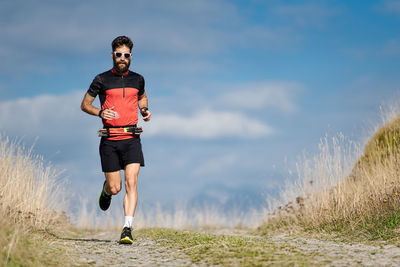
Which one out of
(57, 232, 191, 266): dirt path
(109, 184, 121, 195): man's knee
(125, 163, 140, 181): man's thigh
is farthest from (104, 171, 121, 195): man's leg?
(57, 232, 191, 266): dirt path

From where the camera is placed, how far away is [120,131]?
20.1 feet

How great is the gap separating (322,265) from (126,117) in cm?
332

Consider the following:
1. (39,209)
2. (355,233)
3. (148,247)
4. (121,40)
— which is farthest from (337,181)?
(39,209)

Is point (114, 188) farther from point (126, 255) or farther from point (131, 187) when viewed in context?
point (126, 255)

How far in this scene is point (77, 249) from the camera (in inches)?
222

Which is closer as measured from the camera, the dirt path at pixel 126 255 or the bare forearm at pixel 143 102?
the dirt path at pixel 126 255

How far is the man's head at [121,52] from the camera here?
20.4 ft

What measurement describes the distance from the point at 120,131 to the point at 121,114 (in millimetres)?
244

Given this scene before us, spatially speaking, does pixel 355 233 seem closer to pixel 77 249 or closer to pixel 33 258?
pixel 77 249

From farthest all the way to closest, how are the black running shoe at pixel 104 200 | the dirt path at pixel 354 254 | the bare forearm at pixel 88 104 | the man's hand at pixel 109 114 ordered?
the black running shoe at pixel 104 200, the bare forearm at pixel 88 104, the man's hand at pixel 109 114, the dirt path at pixel 354 254

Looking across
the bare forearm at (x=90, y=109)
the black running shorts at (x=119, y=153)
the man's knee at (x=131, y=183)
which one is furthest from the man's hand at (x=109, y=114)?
the man's knee at (x=131, y=183)

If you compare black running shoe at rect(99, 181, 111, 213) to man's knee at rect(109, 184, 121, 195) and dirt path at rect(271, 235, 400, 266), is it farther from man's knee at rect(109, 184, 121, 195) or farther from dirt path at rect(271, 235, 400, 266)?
dirt path at rect(271, 235, 400, 266)

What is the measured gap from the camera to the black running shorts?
20.3ft

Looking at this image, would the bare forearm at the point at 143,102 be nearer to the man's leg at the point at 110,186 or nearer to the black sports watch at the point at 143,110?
the black sports watch at the point at 143,110
